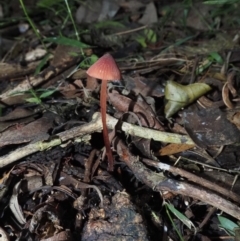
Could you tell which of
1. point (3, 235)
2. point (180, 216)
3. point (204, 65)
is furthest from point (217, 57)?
point (3, 235)

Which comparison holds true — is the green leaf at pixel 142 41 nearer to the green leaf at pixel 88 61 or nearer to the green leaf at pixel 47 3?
the green leaf at pixel 88 61

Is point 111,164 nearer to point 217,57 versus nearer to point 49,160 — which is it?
point 49,160

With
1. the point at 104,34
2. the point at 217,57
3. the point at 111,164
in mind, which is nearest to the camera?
the point at 111,164

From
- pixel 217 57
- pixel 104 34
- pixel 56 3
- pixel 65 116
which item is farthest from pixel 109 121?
pixel 56 3

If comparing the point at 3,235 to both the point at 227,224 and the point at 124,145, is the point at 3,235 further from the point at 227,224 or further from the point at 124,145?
the point at 227,224

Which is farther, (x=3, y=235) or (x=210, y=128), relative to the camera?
(x=210, y=128)

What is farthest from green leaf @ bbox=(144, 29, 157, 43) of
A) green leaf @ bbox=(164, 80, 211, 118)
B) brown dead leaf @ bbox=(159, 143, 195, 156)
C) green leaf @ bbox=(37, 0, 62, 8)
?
brown dead leaf @ bbox=(159, 143, 195, 156)

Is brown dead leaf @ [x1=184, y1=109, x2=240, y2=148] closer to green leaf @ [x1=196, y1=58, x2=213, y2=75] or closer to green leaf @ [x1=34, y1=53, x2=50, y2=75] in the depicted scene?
green leaf @ [x1=196, y1=58, x2=213, y2=75]
